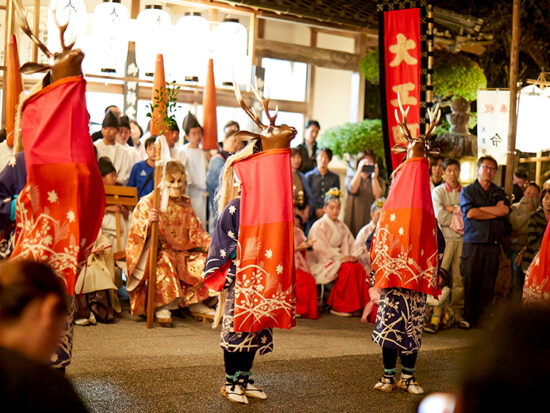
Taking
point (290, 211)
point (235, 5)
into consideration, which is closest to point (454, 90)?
point (235, 5)

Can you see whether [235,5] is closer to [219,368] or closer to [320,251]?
[320,251]

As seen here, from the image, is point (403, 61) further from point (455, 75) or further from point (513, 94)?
point (455, 75)

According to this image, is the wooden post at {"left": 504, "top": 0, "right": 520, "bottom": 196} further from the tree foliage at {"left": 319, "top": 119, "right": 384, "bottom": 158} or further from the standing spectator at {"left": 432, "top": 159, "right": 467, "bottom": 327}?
the tree foliage at {"left": 319, "top": 119, "right": 384, "bottom": 158}

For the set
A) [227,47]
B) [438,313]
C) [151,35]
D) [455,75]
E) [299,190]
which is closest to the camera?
[438,313]

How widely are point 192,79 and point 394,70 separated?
8.51ft

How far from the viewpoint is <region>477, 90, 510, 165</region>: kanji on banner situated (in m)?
9.77

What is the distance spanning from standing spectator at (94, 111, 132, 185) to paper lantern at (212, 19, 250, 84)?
59.4 inches

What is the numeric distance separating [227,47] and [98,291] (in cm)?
353

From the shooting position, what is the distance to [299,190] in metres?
8.91

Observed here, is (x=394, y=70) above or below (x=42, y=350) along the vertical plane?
above

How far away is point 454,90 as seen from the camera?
1153 centimetres

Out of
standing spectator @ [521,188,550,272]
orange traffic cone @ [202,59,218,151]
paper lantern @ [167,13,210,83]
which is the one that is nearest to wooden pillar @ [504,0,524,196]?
standing spectator @ [521,188,550,272]

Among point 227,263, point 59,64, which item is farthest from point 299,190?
point 59,64

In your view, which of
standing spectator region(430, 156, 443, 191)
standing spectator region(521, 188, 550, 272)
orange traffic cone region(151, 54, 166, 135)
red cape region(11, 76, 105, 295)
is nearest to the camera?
red cape region(11, 76, 105, 295)
